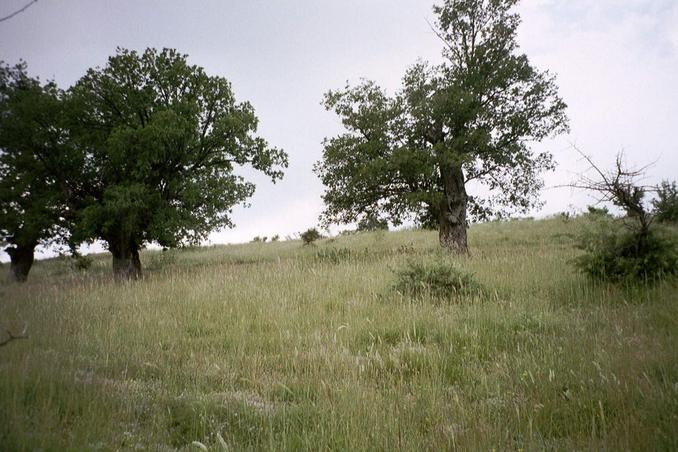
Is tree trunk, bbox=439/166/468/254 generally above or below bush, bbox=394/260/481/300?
above

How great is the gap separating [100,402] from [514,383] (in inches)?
136

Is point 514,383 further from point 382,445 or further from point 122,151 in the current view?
point 122,151

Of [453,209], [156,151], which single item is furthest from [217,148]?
[453,209]

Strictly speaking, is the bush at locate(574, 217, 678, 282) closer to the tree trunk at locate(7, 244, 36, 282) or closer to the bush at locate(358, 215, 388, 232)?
the bush at locate(358, 215, 388, 232)

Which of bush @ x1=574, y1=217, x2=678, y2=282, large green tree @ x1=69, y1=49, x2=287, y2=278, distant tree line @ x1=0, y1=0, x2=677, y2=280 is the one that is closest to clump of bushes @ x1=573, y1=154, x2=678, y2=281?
bush @ x1=574, y1=217, x2=678, y2=282

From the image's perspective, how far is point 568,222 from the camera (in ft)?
82.8

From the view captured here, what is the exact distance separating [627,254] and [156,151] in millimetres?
14704

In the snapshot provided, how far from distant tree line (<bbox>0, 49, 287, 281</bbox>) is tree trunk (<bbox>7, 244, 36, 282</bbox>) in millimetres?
2389

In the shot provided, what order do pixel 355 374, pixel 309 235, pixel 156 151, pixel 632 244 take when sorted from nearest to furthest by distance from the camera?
1. pixel 355 374
2. pixel 632 244
3. pixel 156 151
4. pixel 309 235

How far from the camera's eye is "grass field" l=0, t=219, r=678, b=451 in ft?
8.34

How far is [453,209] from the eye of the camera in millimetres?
16078

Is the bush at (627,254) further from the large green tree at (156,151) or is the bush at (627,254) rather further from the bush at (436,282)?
the large green tree at (156,151)

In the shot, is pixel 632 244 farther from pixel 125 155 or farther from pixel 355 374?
pixel 125 155

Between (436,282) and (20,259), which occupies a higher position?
(20,259)
